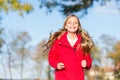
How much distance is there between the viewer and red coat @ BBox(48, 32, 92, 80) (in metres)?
6.33

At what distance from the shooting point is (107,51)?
63.4 metres

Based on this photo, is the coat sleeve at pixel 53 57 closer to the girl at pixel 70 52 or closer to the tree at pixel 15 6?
the girl at pixel 70 52

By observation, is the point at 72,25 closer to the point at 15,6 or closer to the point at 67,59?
the point at 67,59

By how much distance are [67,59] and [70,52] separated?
0.34 ft

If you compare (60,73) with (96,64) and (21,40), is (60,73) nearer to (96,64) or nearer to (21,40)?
(21,40)

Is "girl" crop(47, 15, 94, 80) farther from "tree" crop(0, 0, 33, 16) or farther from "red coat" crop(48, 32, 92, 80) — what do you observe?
"tree" crop(0, 0, 33, 16)

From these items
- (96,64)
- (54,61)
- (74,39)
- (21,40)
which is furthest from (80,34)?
(96,64)

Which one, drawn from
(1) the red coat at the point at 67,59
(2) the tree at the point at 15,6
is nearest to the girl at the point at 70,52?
(1) the red coat at the point at 67,59

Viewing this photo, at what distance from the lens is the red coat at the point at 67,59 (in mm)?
6329

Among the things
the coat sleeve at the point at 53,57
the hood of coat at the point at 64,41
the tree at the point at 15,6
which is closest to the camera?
the coat sleeve at the point at 53,57

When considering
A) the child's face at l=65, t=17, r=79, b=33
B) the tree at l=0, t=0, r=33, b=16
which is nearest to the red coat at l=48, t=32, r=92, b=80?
the child's face at l=65, t=17, r=79, b=33

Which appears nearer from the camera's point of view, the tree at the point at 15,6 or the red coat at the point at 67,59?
the red coat at the point at 67,59

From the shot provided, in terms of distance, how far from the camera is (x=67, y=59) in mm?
6355

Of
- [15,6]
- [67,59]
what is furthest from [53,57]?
[15,6]
